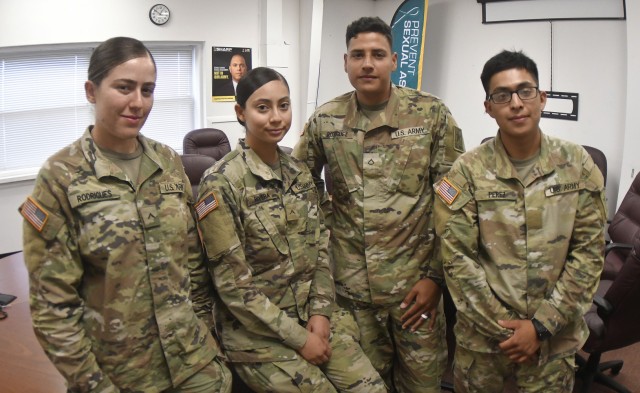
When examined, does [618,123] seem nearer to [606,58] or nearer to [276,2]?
[606,58]

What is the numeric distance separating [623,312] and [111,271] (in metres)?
2.10

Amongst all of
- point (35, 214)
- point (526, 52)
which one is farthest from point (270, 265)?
point (526, 52)

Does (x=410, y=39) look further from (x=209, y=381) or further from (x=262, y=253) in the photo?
(x=209, y=381)

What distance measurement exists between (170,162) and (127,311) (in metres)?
0.44

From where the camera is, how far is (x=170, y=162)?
167cm

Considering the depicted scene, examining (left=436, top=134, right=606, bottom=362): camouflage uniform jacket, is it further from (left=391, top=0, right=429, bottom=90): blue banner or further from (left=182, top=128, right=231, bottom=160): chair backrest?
(left=391, top=0, right=429, bottom=90): blue banner

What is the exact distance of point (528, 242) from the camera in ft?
5.89

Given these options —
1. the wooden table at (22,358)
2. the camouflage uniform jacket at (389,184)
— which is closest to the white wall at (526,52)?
the camouflage uniform jacket at (389,184)

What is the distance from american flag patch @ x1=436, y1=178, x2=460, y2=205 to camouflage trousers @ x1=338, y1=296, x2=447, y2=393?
48 cm

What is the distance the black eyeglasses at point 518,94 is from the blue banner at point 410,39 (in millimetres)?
4044

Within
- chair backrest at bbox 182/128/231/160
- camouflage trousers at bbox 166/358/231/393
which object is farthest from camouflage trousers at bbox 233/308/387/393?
chair backrest at bbox 182/128/231/160

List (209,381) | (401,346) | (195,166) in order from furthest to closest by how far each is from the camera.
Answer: (195,166) < (401,346) < (209,381)

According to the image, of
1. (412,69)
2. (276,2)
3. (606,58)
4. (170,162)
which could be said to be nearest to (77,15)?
(276,2)

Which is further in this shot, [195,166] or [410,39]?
[410,39]
